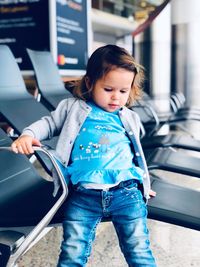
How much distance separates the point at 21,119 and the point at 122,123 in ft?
2.58

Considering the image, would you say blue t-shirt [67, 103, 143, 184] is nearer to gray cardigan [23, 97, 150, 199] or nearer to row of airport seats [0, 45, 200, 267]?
gray cardigan [23, 97, 150, 199]

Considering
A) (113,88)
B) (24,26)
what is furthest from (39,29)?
(113,88)

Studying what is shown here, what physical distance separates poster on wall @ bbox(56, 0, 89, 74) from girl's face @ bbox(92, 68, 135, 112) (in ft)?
10.6

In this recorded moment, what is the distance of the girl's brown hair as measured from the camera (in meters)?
A: 1.39

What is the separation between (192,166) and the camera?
2.31m

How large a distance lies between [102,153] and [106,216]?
215 millimetres

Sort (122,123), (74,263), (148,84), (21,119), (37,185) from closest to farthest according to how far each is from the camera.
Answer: (74,263)
(122,123)
(37,185)
(21,119)
(148,84)

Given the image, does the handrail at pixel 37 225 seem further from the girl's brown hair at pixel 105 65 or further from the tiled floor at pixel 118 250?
the tiled floor at pixel 118 250

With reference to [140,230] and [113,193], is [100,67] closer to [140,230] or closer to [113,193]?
[113,193]

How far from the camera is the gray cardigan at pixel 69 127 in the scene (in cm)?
145

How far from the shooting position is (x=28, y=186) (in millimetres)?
1829

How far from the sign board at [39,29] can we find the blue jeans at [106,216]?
323cm

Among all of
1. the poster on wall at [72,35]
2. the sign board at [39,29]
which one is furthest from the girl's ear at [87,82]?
the poster on wall at [72,35]

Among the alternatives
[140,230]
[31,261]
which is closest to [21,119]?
[31,261]
